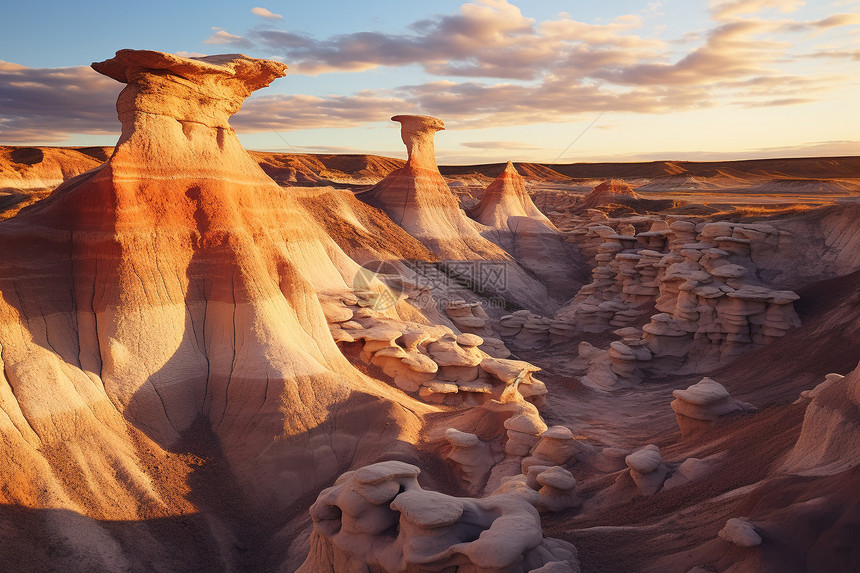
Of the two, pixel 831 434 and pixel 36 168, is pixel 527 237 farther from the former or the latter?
pixel 36 168

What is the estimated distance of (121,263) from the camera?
32.9 ft

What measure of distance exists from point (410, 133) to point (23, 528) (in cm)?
2550

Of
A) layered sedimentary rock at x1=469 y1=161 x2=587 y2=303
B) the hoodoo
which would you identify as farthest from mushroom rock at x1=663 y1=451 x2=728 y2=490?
layered sedimentary rock at x1=469 y1=161 x2=587 y2=303

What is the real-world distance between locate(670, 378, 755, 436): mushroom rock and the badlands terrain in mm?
46

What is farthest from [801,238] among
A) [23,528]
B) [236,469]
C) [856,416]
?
[23,528]

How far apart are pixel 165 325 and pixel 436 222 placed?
2070 cm

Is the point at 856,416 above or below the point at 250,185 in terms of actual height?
below

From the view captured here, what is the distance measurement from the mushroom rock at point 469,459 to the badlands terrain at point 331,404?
6cm

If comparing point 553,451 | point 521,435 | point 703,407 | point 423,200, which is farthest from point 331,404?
point 423,200

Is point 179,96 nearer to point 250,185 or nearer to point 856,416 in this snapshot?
point 250,185

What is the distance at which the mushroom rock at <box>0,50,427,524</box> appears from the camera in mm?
8430

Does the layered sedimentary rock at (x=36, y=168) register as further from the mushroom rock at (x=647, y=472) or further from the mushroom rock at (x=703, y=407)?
the mushroom rock at (x=647, y=472)

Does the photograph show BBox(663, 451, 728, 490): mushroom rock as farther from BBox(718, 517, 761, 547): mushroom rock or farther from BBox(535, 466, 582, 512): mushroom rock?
BBox(718, 517, 761, 547): mushroom rock

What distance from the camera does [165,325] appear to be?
1016 centimetres
